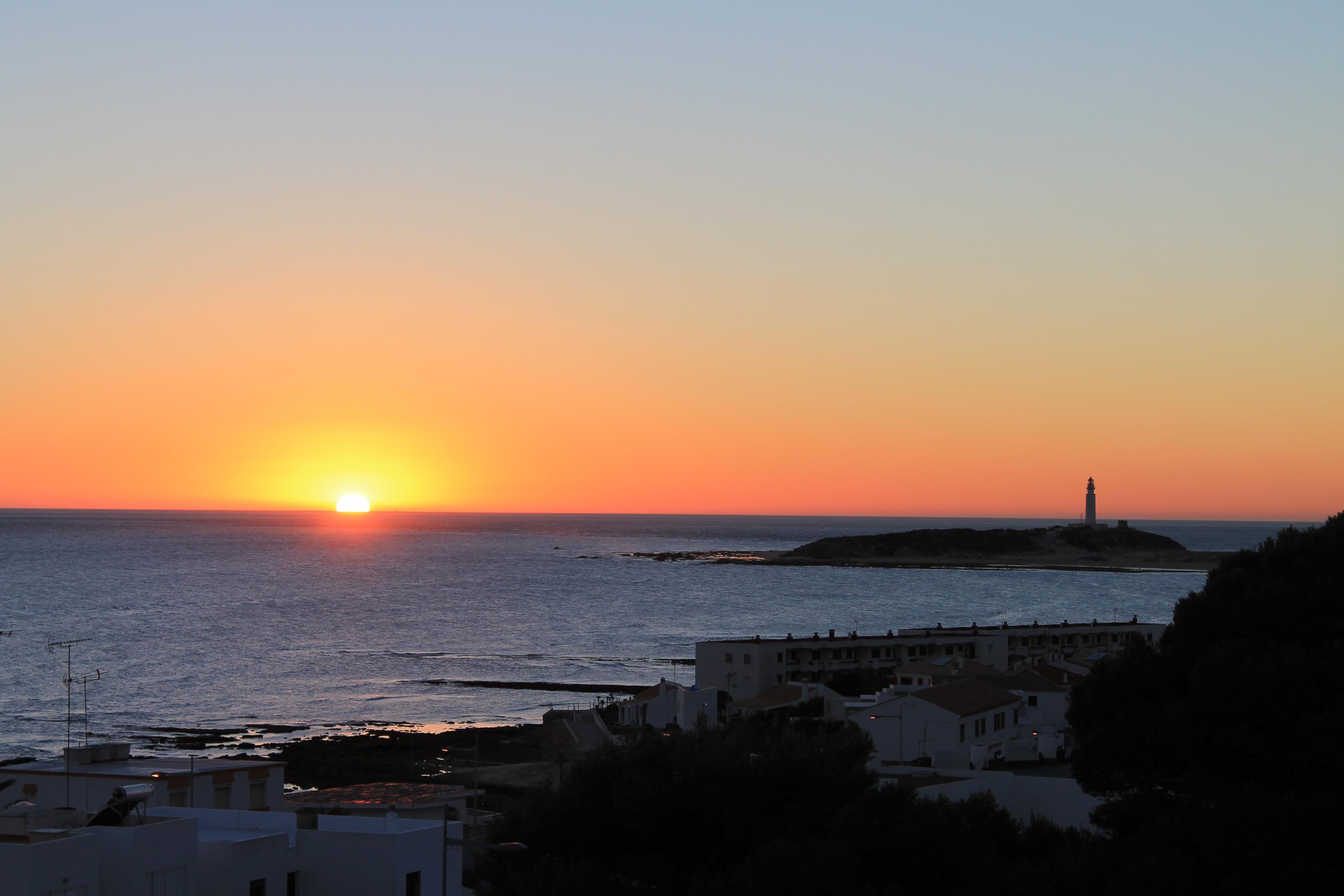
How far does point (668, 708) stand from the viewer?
182 ft

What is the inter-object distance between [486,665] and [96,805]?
68.7 meters

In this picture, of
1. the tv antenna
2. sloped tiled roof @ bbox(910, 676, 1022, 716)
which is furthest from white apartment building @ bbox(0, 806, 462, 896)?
the tv antenna

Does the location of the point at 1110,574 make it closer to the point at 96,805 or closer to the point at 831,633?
the point at 831,633

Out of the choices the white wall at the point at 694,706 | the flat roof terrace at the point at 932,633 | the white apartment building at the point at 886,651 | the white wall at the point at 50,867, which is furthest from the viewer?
the flat roof terrace at the point at 932,633

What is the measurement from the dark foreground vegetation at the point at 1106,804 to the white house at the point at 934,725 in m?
20.3

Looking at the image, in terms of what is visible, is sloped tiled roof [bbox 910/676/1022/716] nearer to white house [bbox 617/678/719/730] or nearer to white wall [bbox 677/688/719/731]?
white wall [bbox 677/688/719/731]

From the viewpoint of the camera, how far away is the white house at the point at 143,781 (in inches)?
780

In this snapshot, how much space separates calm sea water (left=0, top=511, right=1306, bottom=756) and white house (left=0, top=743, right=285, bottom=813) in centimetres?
3195

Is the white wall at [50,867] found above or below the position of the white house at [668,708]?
above

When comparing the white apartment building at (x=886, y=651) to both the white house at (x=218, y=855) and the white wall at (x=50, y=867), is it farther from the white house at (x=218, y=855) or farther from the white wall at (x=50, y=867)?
the white wall at (x=50, y=867)

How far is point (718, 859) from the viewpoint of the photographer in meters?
17.1

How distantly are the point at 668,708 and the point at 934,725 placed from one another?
18.6 metres

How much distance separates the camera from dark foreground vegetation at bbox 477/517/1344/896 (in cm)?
1494

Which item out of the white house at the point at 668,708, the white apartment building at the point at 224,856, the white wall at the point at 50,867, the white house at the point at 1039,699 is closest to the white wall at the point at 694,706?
the white house at the point at 668,708
